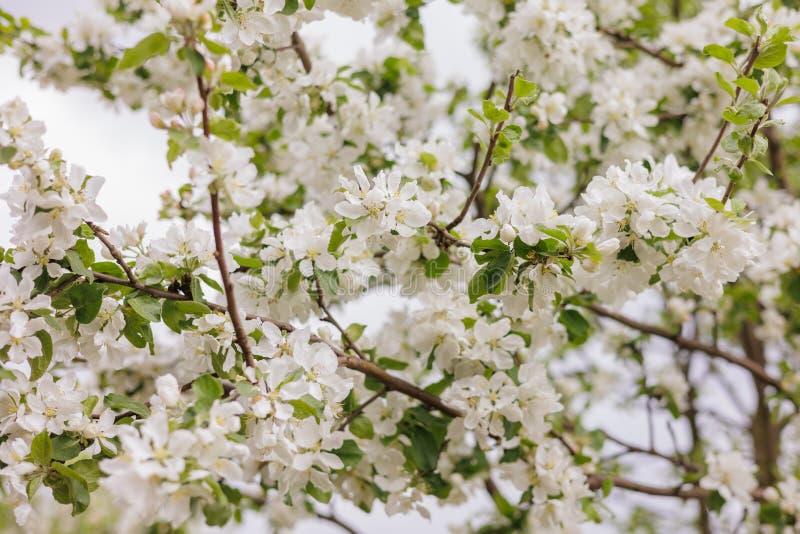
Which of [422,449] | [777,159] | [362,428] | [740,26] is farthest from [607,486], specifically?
[777,159]

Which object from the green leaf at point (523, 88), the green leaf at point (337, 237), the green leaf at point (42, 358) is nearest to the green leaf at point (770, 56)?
the green leaf at point (523, 88)

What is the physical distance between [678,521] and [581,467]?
407cm

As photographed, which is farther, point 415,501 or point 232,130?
point 415,501

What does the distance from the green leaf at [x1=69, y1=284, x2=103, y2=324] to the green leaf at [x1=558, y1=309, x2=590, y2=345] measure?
1427 mm

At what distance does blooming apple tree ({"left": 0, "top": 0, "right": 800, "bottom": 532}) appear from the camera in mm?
1330

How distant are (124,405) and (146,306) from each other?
245mm

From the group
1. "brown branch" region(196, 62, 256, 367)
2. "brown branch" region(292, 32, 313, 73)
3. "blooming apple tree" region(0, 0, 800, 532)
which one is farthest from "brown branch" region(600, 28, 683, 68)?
"brown branch" region(196, 62, 256, 367)

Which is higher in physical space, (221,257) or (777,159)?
(777,159)

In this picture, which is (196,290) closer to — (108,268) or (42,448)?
(108,268)

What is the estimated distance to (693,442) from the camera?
432 cm

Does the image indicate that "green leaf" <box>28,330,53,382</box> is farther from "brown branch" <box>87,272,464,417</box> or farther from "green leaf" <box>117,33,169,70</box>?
"green leaf" <box>117,33,169,70</box>

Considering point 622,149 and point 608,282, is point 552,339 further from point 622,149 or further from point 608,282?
point 622,149

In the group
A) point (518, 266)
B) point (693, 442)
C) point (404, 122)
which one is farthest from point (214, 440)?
point (693, 442)

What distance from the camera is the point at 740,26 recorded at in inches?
65.2
